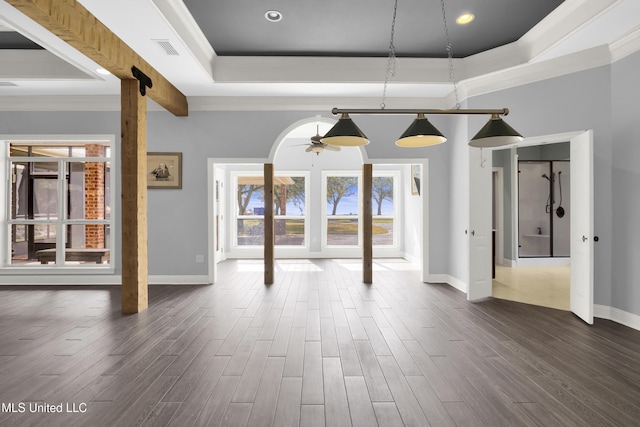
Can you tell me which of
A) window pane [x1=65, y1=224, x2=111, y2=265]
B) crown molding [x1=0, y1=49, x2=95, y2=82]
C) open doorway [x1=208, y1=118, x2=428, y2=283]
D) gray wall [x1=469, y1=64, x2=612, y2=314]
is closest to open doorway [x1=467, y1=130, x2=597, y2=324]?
gray wall [x1=469, y1=64, x2=612, y2=314]

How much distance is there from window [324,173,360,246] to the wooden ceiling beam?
5092mm

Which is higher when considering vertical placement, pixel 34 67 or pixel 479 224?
pixel 34 67

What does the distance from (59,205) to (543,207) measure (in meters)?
9.78

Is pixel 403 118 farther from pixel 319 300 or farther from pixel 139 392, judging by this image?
pixel 139 392

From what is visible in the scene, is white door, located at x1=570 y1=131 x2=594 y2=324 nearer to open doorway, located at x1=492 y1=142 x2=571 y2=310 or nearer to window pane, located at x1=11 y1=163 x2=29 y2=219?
open doorway, located at x1=492 y1=142 x2=571 y2=310

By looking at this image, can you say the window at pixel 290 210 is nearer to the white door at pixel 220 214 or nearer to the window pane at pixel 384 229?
the white door at pixel 220 214

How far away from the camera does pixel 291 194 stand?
8969mm

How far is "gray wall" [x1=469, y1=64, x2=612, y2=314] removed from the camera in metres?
3.95

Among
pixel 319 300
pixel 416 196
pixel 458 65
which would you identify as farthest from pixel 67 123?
pixel 416 196

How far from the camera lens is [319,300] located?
15.4 feet

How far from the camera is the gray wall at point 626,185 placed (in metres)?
3.67

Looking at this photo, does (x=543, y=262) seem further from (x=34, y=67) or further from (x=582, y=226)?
(x=34, y=67)

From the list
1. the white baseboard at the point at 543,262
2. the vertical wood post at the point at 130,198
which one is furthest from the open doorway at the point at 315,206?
the vertical wood post at the point at 130,198

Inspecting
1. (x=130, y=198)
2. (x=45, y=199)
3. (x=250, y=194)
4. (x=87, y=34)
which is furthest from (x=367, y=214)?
(x=45, y=199)
